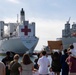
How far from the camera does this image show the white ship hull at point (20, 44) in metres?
81.0

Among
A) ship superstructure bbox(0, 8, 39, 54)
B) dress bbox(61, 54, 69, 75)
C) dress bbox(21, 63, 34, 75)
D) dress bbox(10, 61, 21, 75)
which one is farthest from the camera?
ship superstructure bbox(0, 8, 39, 54)

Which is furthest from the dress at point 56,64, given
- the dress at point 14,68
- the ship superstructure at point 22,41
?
the ship superstructure at point 22,41

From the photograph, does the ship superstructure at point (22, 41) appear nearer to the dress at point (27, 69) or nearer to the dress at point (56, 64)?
the dress at point (56, 64)

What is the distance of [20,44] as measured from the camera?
8156 cm

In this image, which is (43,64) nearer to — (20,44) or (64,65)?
(64,65)

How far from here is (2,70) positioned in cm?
736

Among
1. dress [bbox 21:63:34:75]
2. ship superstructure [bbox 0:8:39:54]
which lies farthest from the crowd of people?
ship superstructure [bbox 0:8:39:54]

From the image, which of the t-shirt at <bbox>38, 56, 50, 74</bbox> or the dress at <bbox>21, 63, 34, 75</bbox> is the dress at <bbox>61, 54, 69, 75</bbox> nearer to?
the t-shirt at <bbox>38, 56, 50, 74</bbox>

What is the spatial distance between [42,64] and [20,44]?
2758 inches

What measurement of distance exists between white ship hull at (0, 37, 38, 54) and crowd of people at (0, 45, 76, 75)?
67.4 metres

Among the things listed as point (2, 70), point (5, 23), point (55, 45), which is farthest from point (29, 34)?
point (2, 70)

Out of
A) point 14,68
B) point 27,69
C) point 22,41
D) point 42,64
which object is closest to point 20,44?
point 22,41

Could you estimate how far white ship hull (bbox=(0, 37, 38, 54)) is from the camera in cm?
8100

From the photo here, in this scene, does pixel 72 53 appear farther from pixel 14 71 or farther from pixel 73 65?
pixel 14 71
